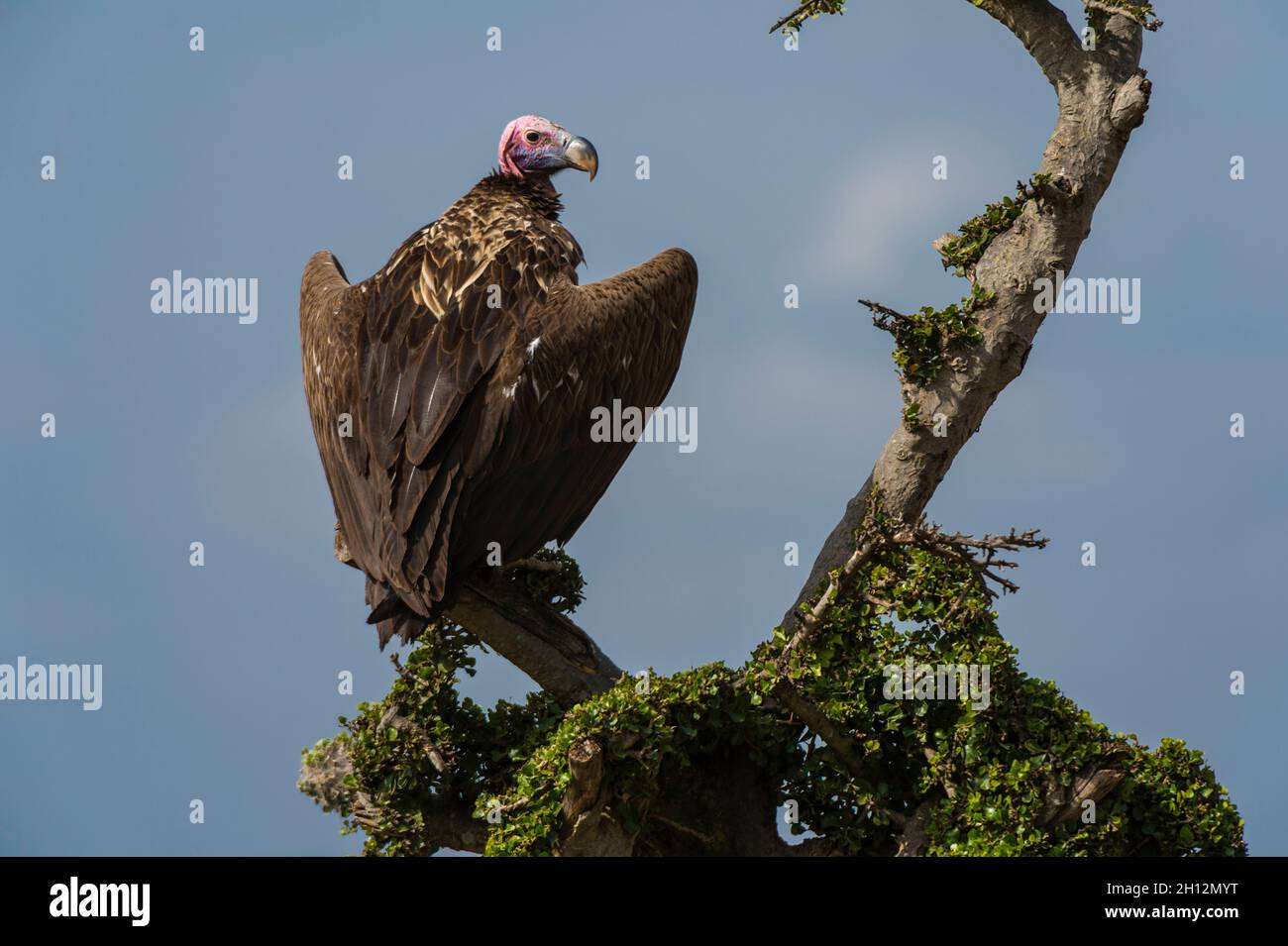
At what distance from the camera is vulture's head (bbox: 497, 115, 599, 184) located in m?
13.4

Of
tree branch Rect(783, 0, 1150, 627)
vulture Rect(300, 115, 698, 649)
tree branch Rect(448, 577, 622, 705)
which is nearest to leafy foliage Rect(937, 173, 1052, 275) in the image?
tree branch Rect(783, 0, 1150, 627)

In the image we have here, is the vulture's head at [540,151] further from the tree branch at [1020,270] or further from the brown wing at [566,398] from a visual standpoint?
the tree branch at [1020,270]

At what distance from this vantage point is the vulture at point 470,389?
10.9 m

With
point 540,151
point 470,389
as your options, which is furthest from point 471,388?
point 540,151

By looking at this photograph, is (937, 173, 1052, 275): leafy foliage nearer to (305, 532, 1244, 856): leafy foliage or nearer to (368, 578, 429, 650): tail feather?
(305, 532, 1244, 856): leafy foliage

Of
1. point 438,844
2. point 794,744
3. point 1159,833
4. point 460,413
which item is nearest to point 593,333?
point 460,413

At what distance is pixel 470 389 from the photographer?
11180 millimetres

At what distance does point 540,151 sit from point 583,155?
43 cm

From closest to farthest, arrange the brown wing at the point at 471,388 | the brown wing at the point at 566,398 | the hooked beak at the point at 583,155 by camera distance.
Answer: the brown wing at the point at 471,388, the brown wing at the point at 566,398, the hooked beak at the point at 583,155

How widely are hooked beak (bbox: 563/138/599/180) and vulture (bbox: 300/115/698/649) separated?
0.93 metres

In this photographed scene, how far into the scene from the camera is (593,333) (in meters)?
11.6

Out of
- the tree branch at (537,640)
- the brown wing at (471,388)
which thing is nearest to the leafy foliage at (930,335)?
the brown wing at (471,388)

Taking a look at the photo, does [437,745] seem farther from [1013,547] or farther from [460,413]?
[1013,547]

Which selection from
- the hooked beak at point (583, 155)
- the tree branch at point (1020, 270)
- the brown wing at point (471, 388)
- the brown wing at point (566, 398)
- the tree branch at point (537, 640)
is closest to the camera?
the brown wing at point (471, 388)
